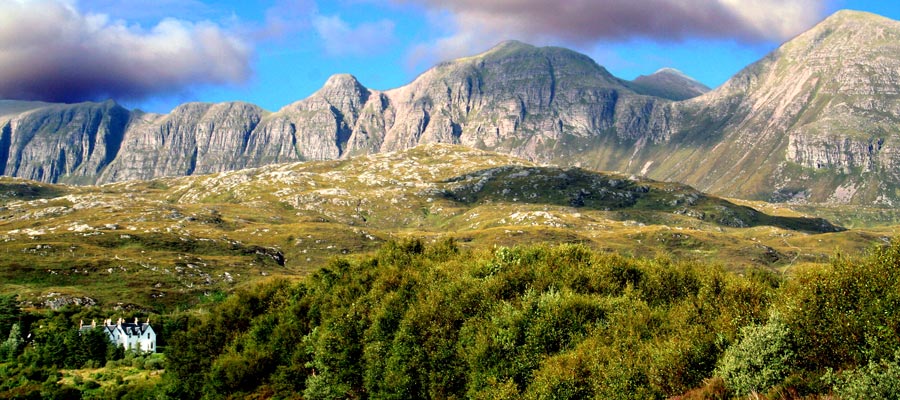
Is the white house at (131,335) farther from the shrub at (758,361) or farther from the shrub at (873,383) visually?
the shrub at (873,383)

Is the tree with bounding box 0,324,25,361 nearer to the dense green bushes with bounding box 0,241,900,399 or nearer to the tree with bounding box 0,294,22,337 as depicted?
the tree with bounding box 0,294,22,337

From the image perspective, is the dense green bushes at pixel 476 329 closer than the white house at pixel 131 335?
Yes

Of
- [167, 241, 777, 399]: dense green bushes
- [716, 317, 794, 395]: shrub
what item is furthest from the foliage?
[167, 241, 777, 399]: dense green bushes

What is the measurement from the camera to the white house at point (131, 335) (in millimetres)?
184875

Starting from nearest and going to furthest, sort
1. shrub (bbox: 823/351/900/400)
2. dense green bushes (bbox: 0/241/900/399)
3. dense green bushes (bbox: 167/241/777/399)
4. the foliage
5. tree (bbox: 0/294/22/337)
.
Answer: shrub (bbox: 823/351/900/400) → the foliage → dense green bushes (bbox: 0/241/900/399) → dense green bushes (bbox: 167/241/777/399) → tree (bbox: 0/294/22/337)

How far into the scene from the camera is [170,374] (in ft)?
412

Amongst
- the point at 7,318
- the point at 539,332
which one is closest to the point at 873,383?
the point at 539,332

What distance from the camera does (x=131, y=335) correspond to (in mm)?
190750

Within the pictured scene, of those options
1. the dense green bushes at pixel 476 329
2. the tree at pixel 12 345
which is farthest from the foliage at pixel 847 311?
Answer: the tree at pixel 12 345

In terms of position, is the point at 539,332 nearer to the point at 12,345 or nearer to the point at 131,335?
the point at 131,335

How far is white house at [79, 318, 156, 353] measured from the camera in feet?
607

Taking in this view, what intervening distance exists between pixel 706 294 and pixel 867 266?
2075 cm

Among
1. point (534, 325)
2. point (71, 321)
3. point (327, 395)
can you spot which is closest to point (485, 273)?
point (534, 325)

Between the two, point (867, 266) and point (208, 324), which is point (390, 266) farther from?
point (867, 266)
